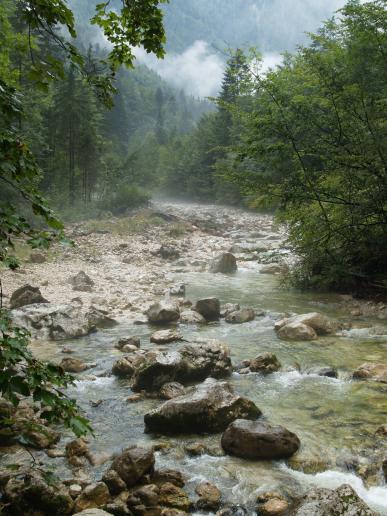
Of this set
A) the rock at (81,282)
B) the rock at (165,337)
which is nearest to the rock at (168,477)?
the rock at (165,337)

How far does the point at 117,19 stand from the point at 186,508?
4538 mm

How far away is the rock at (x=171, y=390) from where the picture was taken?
24.2ft

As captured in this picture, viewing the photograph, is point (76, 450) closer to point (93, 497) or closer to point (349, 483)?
point (93, 497)

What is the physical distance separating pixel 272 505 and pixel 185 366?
3.76 metres

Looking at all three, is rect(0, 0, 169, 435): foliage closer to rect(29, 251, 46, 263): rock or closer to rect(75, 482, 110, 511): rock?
rect(75, 482, 110, 511): rock

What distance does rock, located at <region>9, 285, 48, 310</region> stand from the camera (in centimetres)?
1252

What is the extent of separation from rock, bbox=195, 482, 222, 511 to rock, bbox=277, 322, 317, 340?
6.05 m

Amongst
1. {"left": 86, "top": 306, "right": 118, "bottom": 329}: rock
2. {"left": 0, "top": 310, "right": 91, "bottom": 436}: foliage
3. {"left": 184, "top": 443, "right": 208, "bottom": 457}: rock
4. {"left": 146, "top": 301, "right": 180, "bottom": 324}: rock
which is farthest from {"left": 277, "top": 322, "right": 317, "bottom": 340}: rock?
{"left": 0, "top": 310, "right": 91, "bottom": 436}: foliage

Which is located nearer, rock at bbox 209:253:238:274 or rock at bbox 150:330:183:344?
rock at bbox 150:330:183:344

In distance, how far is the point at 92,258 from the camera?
21.6 metres

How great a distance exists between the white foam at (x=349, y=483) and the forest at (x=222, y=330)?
20mm

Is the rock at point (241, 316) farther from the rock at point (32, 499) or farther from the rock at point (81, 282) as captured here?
the rock at point (32, 499)

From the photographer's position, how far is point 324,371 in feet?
26.8

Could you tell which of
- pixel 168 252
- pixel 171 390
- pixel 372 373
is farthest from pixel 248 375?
pixel 168 252
